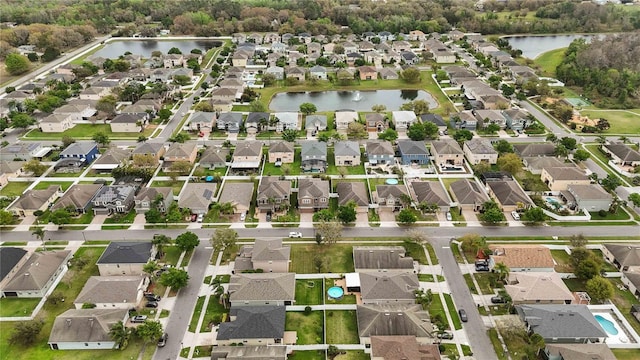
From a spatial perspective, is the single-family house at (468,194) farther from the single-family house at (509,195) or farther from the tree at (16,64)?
the tree at (16,64)

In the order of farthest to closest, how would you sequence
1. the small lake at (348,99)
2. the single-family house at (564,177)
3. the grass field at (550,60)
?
the grass field at (550,60), the small lake at (348,99), the single-family house at (564,177)

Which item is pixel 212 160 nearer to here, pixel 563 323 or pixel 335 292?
pixel 335 292

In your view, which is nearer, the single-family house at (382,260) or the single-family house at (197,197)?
the single-family house at (382,260)

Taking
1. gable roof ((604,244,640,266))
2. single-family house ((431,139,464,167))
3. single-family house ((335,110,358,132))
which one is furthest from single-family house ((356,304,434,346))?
single-family house ((335,110,358,132))

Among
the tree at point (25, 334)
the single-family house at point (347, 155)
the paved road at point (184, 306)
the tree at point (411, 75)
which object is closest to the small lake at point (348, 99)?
the tree at point (411, 75)

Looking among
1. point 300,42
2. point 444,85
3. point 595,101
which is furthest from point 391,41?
point 595,101

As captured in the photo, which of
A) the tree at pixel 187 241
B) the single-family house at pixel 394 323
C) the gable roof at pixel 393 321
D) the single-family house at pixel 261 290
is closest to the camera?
the single-family house at pixel 394 323

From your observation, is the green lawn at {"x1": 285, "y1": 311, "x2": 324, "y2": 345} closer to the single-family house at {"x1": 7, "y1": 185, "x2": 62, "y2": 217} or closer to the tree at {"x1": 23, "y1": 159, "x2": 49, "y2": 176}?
the single-family house at {"x1": 7, "y1": 185, "x2": 62, "y2": 217}

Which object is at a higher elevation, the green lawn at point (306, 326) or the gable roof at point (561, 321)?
the gable roof at point (561, 321)

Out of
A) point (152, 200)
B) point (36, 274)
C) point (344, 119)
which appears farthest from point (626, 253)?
point (36, 274)
